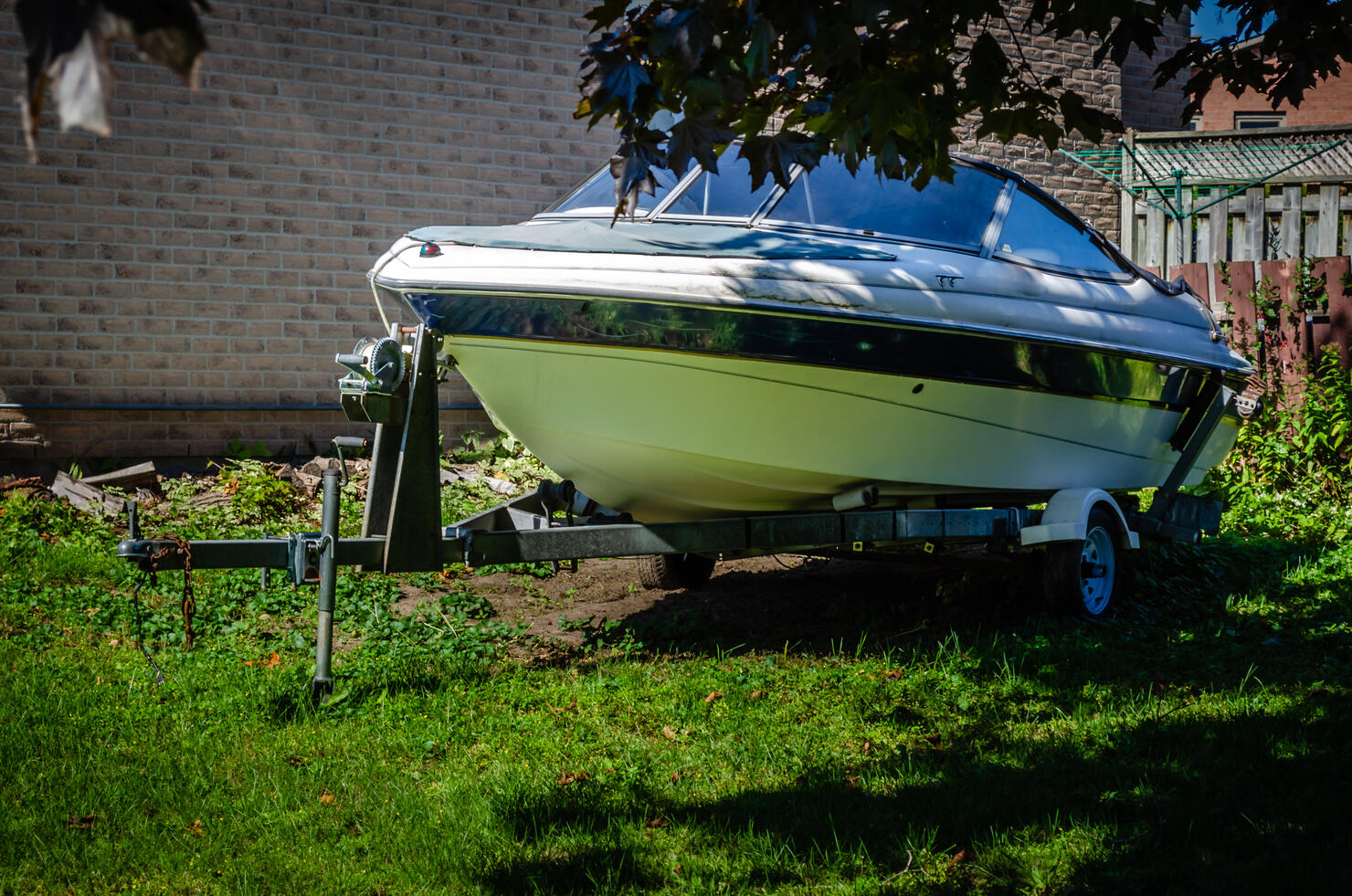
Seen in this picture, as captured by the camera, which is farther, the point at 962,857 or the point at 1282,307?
the point at 1282,307

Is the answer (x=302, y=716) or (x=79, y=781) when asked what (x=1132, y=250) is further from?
(x=79, y=781)

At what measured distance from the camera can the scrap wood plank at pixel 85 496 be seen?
7.18 meters

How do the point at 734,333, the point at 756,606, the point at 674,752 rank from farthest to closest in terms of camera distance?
1. the point at 756,606
2. the point at 734,333
3. the point at 674,752

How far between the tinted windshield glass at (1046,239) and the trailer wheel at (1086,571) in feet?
4.05

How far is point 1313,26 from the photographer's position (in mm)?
3439

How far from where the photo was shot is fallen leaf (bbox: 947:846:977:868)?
2.85m

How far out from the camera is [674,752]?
12.0ft

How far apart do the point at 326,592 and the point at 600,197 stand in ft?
7.29

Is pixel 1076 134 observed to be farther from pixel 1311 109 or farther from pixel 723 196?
pixel 1311 109

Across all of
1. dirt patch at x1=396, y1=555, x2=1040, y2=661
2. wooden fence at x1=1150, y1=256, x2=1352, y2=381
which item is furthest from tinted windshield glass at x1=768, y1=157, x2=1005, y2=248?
wooden fence at x1=1150, y1=256, x2=1352, y2=381

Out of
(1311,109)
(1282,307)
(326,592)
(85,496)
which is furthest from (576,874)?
(1311,109)

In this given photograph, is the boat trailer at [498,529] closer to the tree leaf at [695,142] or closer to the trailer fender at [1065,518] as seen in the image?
the trailer fender at [1065,518]

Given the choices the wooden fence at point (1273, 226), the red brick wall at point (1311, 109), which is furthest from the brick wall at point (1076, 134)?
the red brick wall at point (1311, 109)

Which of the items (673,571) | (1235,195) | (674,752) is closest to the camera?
(674,752)
